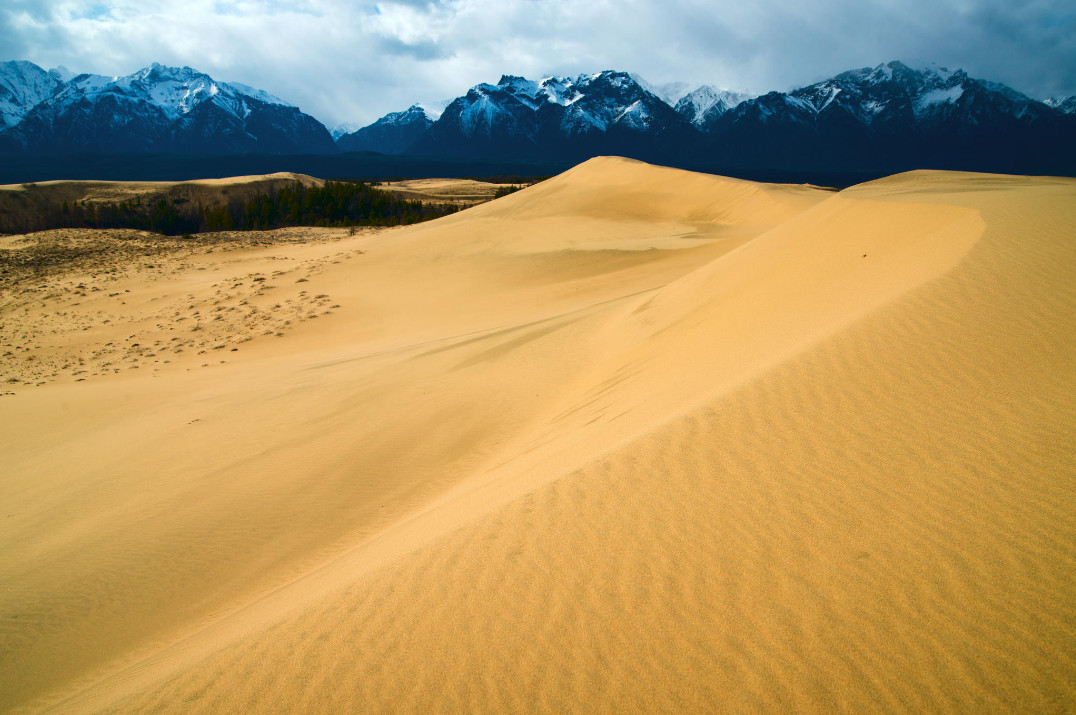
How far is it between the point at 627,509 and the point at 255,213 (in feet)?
148

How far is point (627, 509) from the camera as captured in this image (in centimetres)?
302

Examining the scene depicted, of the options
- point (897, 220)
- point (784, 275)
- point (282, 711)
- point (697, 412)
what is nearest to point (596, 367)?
point (784, 275)

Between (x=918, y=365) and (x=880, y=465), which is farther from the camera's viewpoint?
(x=918, y=365)

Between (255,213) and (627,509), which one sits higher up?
(255,213)

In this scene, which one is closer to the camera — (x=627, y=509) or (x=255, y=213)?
(x=627, y=509)

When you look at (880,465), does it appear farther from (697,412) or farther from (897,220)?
(897,220)

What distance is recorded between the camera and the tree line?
1444 inches

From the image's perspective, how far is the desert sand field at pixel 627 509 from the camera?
2.16 meters

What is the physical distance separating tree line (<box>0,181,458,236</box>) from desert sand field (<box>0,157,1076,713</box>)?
32.5 m

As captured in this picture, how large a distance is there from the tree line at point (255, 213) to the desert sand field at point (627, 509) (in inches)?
1279

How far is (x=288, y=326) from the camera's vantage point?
564 inches

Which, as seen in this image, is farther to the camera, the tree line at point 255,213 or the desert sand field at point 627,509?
the tree line at point 255,213

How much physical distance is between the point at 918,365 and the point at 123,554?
6.19 meters

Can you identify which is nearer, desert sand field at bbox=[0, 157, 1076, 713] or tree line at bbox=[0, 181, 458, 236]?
desert sand field at bbox=[0, 157, 1076, 713]
